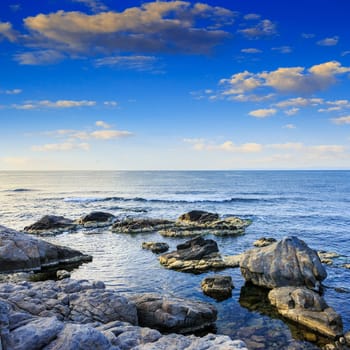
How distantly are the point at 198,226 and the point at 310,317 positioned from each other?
94.4 ft

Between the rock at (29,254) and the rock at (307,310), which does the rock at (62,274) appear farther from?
the rock at (307,310)

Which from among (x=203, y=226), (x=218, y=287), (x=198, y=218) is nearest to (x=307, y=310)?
(x=218, y=287)

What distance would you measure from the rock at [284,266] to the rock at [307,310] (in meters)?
1.83

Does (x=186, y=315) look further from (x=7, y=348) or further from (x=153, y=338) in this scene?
(x=7, y=348)

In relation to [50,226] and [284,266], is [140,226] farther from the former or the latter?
[284,266]

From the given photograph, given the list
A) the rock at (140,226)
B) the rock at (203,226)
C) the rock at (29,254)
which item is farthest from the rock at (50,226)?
the rock at (29,254)

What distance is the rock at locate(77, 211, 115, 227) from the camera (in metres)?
51.3

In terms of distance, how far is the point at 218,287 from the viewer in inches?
968

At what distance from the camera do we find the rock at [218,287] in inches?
944

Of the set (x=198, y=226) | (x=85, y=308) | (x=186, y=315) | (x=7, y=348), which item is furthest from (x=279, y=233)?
(x=7, y=348)

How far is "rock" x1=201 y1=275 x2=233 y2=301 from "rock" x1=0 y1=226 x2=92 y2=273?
43.9 feet

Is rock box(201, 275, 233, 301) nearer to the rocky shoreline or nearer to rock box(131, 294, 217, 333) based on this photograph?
the rocky shoreline

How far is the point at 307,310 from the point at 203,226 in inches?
1105

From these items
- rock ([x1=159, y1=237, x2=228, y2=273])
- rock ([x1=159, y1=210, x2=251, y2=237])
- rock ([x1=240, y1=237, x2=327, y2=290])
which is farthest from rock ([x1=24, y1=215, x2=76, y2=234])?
rock ([x1=240, y1=237, x2=327, y2=290])
